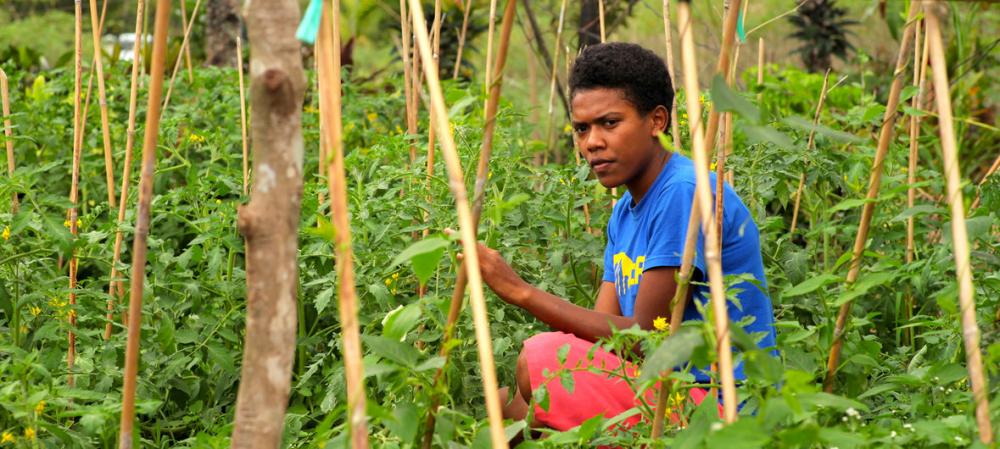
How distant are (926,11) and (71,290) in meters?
1.64

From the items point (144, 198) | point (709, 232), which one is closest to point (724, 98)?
point (709, 232)

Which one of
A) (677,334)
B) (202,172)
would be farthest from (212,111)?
(677,334)

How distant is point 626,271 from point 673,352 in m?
0.97

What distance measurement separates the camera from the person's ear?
2.42 m


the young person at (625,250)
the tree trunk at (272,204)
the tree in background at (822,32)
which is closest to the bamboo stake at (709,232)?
the tree trunk at (272,204)

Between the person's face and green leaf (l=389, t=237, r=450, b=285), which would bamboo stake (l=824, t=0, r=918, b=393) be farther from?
the person's face

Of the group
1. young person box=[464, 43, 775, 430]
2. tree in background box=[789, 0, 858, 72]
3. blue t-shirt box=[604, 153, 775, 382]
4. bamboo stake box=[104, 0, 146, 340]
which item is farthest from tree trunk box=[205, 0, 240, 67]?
blue t-shirt box=[604, 153, 775, 382]

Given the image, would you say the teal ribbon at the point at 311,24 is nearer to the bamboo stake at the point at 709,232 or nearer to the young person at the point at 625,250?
the bamboo stake at the point at 709,232

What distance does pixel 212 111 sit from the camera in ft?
12.6

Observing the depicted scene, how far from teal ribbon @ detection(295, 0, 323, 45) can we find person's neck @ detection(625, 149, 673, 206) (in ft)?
3.62

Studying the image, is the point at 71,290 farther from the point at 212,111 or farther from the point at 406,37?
the point at 212,111

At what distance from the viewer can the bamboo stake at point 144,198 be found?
152cm

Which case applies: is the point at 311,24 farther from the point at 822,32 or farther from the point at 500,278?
the point at 822,32

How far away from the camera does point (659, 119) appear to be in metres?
2.44
